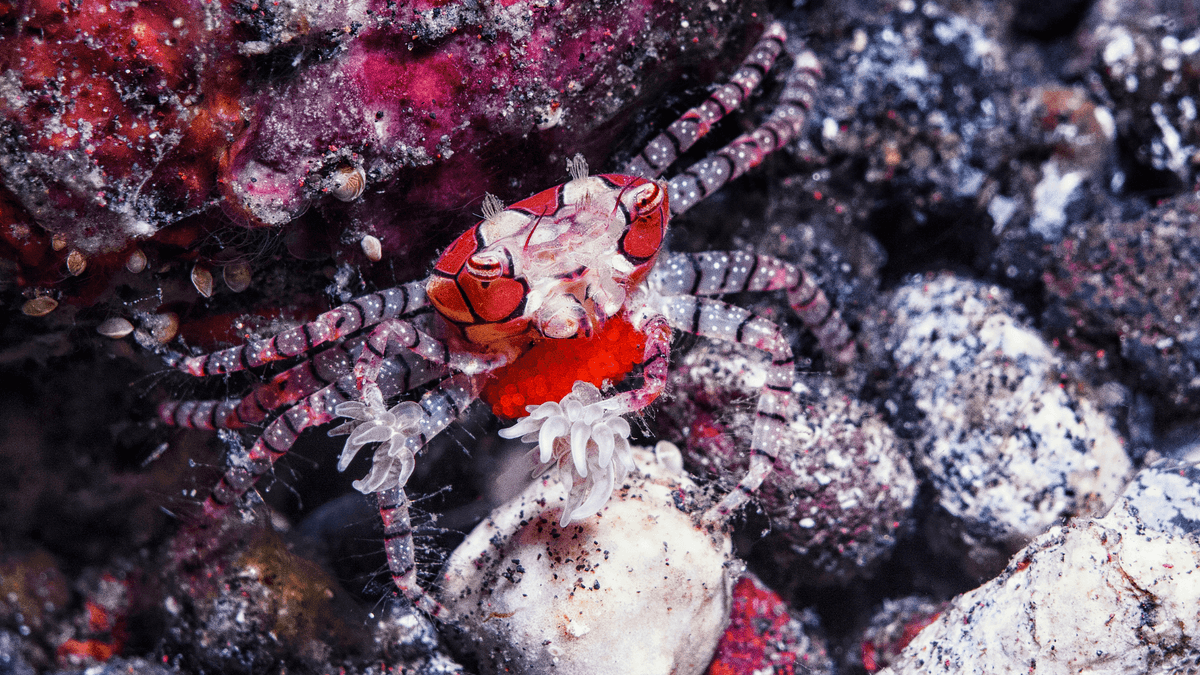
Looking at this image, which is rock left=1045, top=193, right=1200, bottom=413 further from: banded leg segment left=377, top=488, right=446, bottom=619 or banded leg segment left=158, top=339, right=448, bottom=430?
banded leg segment left=377, top=488, right=446, bottom=619

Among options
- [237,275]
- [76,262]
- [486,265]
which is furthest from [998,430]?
[76,262]

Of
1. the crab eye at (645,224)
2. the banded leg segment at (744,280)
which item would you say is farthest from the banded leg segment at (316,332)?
the banded leg segment at (744,280)

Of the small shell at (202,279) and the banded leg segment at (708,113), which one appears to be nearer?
the small shell at (202,279)

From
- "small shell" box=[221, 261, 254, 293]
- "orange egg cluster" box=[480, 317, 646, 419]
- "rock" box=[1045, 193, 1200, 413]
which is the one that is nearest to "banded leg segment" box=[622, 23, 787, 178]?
"orange egg cluster" box=[480, 317, 646, 419]

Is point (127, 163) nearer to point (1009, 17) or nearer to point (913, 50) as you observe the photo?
point (913, 50)

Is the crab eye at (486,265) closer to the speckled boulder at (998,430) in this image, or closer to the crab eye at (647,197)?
the crab eye at (647,197)

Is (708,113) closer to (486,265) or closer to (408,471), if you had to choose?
(486,265)
